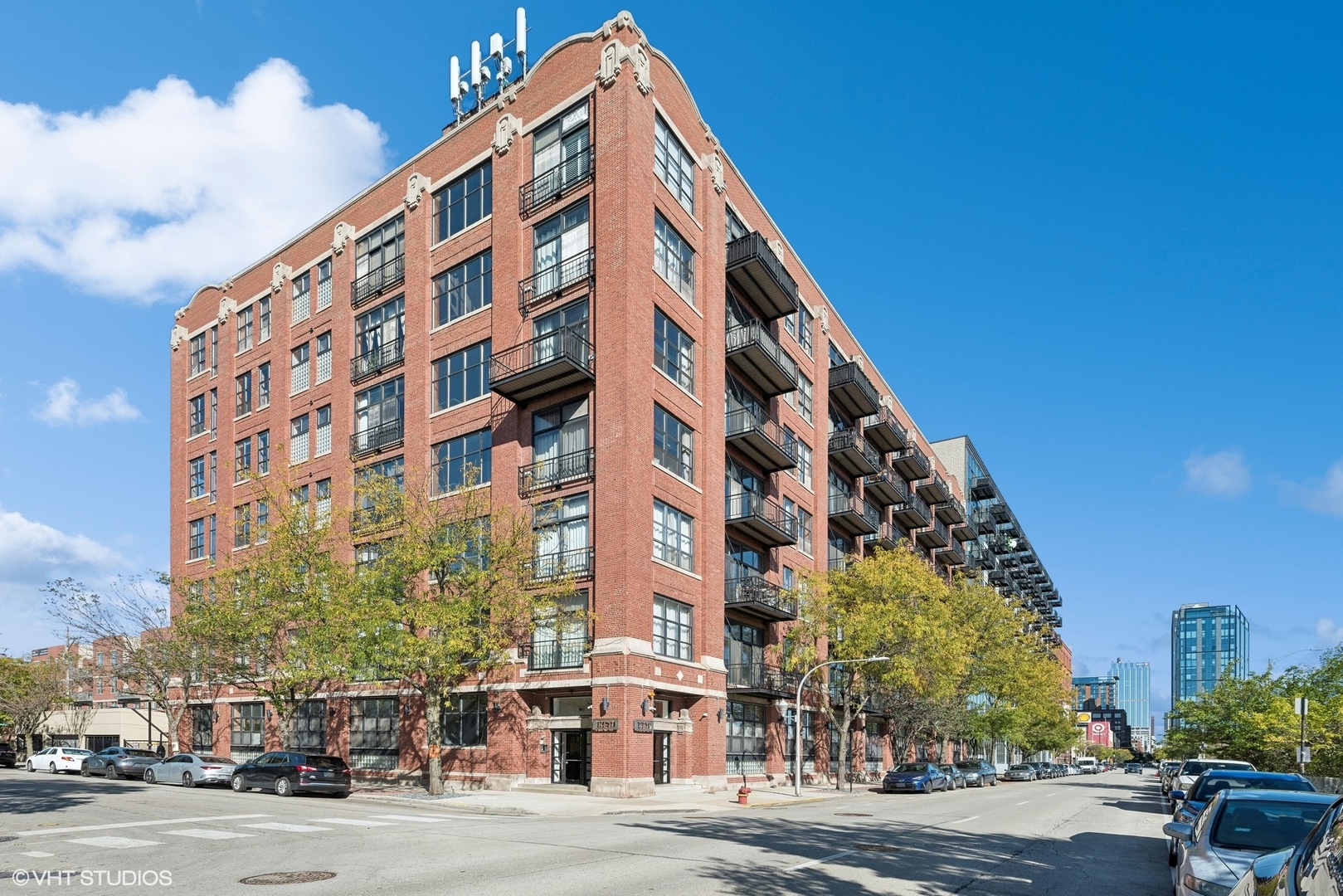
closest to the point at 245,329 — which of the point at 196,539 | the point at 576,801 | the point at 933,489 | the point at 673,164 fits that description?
the point at 196,539

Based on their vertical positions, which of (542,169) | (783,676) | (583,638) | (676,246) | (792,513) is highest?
(542,169)

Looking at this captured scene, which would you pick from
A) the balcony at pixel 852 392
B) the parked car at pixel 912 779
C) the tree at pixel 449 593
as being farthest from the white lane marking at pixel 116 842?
the balcony at pixel 852 392

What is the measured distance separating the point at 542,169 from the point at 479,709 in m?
20.7

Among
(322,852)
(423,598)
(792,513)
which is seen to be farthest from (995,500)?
(322,852)

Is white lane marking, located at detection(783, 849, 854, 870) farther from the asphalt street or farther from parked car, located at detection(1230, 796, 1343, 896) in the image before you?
parked car, located at detection(1230, 796, 1343, 896)

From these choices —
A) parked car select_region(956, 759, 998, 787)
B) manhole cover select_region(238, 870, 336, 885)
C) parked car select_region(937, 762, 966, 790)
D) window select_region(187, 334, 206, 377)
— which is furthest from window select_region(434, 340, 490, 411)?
parked car select_region(956, 759, 998, 787)

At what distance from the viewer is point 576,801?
3152 cm

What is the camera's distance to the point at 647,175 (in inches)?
1513

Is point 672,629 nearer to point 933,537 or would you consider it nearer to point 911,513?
point 911,513

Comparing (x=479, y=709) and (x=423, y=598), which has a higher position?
(x=423, y=598)

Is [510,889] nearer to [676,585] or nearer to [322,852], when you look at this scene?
[322,852]

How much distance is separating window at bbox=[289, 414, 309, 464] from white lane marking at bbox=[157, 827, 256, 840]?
32.3 metres

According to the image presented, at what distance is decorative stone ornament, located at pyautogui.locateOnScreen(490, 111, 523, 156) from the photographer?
137ft

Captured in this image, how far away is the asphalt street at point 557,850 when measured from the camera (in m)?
13.3
